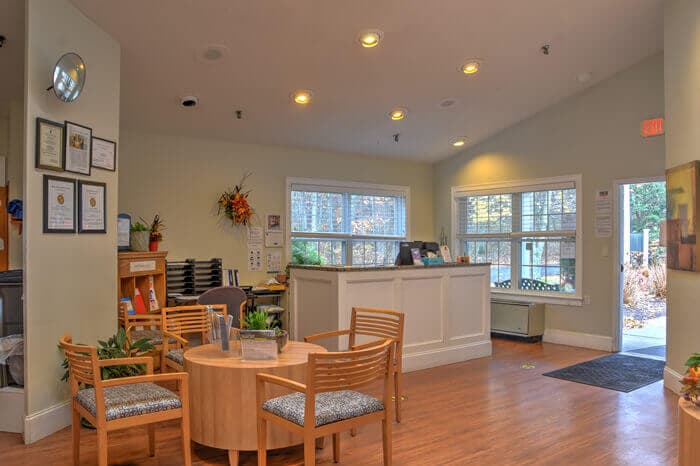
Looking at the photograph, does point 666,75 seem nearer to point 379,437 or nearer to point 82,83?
point 379,437

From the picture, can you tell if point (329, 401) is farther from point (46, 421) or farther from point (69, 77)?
point (69, 77)

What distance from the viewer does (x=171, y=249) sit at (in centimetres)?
562

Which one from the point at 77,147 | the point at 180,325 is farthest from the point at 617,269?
the point at 77,147

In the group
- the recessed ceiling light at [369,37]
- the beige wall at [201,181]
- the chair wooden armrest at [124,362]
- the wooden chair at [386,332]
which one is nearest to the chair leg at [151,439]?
the chair wooden armrest at [124,362]

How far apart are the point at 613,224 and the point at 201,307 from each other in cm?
452

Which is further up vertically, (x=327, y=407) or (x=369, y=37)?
(x=369, y=37)

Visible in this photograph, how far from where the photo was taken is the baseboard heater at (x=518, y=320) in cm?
642

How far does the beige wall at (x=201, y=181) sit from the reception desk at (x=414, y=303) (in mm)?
1380

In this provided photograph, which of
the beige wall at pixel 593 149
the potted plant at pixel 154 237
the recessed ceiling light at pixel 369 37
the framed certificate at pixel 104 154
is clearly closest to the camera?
the framed certificate at pixel 104 154

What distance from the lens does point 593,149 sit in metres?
6.12

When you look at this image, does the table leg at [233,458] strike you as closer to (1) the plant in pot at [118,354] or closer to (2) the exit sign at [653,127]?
(1) the plant in pot at [118,354]

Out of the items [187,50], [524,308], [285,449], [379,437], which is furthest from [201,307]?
[524,308]

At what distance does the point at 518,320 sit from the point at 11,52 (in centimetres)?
575

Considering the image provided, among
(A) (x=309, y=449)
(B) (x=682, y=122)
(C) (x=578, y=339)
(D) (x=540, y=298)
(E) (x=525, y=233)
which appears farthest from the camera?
(E) (x=525, y=233)
